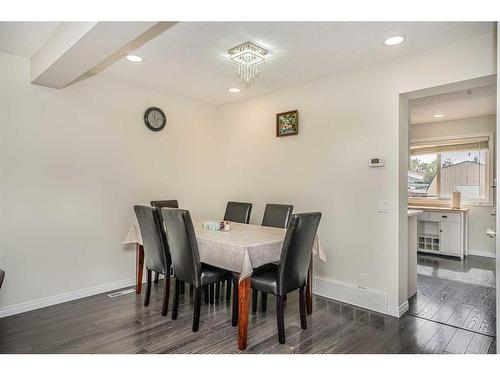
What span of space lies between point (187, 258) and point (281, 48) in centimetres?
196

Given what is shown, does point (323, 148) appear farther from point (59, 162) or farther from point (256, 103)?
point (59, 162)

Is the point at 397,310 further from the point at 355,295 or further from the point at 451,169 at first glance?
the point at 451,169

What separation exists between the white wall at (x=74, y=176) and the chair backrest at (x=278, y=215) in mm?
1342

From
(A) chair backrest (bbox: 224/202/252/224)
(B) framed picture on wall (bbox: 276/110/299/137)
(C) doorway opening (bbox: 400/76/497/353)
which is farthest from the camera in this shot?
(A) chair backrest (bbox: 224/202/252/224)

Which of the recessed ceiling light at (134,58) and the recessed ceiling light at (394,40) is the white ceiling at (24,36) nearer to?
the recessed ceiling light at (134,58)

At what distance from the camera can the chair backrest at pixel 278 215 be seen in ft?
11.3

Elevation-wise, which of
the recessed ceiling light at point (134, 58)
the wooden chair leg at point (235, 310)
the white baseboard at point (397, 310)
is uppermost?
the recessed ceiling light at point (134, 58)

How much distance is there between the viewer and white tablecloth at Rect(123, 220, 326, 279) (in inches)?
92.7

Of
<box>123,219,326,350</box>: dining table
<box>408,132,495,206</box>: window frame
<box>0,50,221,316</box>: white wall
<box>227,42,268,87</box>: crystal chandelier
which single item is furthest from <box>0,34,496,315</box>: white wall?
<box>408,132,495,206</box>: window frame

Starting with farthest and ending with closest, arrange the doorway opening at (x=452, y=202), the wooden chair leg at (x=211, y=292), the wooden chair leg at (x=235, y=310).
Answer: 1. the doorway opening at (x=452, y=202)
2. the wooden chair leg at (x=211, y=292)
3. the wooden chair leg at (x=235, y=310)

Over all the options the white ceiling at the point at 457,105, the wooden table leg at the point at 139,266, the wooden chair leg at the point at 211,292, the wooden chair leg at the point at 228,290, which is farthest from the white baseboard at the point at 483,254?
the wooden table leg at the point at 139,266

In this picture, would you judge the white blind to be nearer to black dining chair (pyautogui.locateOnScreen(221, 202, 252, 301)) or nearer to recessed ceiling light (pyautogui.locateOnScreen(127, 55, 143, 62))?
black dining chair (pyautogui.locateOnScreen(221, 202, 252, 301))

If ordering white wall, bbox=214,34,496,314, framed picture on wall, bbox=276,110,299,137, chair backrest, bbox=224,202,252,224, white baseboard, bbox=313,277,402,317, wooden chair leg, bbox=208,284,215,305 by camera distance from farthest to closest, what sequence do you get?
1. chair backrest, bbox=224,202,252,224
2. framed picture on wall, bbox=276,110,299,137
3. wooden chair leg, bbox=208,284,215,305
4. white baseboard, bbox=313,277,402,317
5. white wall, bbox=214,34,496,314

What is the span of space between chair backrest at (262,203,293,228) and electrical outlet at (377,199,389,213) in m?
0.90
